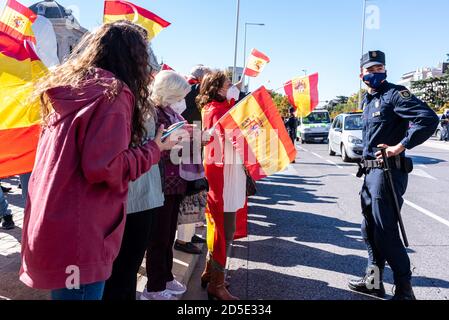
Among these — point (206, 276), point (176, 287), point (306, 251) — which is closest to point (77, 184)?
point (176, 287)

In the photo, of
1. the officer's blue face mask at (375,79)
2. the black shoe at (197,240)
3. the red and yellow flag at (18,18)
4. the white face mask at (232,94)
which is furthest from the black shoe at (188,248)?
the red and yellow flag at (18,18)

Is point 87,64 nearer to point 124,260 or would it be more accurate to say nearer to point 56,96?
point 56,96

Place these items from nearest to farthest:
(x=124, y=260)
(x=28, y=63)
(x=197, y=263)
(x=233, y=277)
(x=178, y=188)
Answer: (x=124, y=260) < (x=28, y=63) < (x=178, y=188) < (x=233, y=277) < (x=197, y=263)

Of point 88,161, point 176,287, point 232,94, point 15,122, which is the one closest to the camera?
point 88,161

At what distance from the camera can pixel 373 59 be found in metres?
3.55

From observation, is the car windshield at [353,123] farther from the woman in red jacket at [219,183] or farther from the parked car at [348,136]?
the woman in red jacket at [219,183]

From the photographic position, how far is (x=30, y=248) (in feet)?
5.36

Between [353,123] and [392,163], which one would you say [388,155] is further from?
[353,123]

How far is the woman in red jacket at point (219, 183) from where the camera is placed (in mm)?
3346

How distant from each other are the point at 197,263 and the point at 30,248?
2.91 meters

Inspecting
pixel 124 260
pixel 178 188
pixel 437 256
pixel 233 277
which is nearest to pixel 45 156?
pixel 124 260

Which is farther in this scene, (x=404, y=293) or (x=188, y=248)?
(x=188, y=248)

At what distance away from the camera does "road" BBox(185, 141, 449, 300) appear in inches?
149

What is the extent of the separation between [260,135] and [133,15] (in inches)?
87.9
